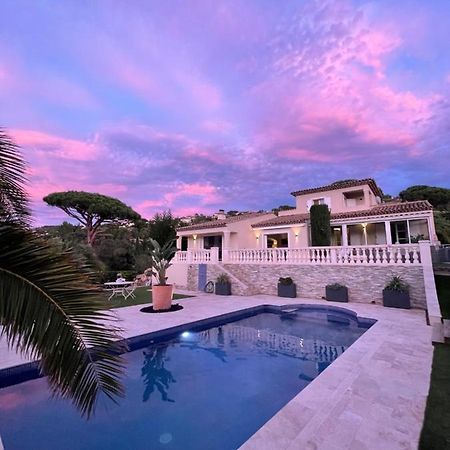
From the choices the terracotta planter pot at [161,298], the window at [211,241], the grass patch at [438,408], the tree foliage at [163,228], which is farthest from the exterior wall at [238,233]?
the grass patch at [438,408]

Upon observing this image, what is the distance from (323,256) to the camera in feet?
48.3

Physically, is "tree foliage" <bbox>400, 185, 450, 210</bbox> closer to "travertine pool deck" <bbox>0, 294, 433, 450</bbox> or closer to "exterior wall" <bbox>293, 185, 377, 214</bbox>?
"exterior wall" <bbox>293, 185, 377, 214</bbox>

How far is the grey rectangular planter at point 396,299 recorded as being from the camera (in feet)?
37.9

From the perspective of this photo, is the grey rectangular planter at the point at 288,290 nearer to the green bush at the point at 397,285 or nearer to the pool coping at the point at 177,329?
the pool coping at the point at 177,329

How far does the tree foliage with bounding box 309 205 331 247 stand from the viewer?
1943 cm

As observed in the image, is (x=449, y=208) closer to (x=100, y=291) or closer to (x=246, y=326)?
(x=246, y=326)

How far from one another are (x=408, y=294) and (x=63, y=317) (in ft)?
44.5

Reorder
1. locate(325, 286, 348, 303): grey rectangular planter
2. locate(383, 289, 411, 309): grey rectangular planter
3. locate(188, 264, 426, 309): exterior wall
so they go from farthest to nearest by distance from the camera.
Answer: locate(325, 286, 348, 303): grey rectangular planter
locate(188, 264, 426, 309): exterior wall
locate(383, 289, 411, 309): grey rectangular planter

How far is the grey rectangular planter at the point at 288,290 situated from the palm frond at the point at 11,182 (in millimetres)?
14342

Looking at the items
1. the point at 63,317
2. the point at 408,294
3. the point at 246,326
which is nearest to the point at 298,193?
the point at 408,294

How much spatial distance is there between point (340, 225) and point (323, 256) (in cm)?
830

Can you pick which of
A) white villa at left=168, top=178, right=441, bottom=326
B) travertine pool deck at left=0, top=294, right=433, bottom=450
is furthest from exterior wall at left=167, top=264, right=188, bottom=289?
travertine pool deck at left=0, top=294, right=433, bottom=450

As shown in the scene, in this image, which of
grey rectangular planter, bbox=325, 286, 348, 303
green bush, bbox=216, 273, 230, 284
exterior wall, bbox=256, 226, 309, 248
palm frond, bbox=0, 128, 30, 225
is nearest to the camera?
palm frond, bbox=0, 128, 30, 225

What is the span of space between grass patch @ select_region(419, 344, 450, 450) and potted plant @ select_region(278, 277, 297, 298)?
31.0 feet
